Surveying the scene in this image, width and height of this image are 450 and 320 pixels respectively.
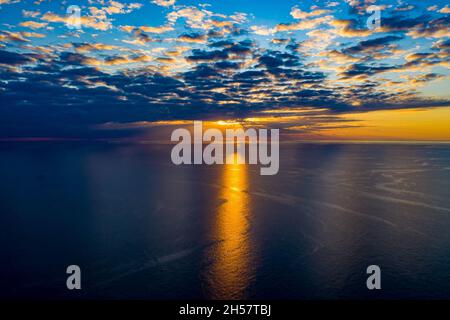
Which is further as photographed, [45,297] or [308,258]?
[308,258]

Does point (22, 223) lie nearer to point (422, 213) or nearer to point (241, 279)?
point (241, 279)

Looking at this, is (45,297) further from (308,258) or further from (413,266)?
(413,266)

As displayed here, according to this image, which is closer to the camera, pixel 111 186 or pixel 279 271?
pixel 279 271

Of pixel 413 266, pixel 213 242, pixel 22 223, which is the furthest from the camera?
pixel 22 223
